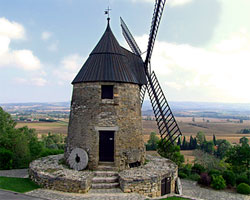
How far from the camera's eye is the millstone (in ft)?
48.5

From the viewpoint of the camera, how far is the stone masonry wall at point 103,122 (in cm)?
1498

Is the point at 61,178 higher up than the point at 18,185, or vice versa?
the point at 61,178

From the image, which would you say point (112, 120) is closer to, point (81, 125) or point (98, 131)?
point (98, 131)

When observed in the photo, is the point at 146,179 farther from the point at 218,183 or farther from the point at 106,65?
the point at 218,183

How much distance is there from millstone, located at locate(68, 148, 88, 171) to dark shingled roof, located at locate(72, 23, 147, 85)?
495 centimetres

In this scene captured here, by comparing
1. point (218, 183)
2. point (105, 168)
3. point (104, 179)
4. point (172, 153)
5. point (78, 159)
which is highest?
point (78, 159)

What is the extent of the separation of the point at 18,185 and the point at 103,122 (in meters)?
6.51

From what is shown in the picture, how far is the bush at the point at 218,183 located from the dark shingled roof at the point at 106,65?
1038 centimetres

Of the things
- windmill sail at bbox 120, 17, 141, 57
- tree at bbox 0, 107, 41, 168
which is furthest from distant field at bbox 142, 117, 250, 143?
windmill sail at bbox 120, 17, 141, 57

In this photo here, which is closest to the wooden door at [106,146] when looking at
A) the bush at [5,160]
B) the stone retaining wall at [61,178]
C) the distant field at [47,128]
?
the stone retaining wall at [61,178]

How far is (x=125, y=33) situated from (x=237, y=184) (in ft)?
60.4

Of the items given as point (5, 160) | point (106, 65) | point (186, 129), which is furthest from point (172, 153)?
point (186, 129)

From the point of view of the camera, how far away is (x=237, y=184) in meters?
19.3

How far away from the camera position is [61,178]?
41.6 ft
